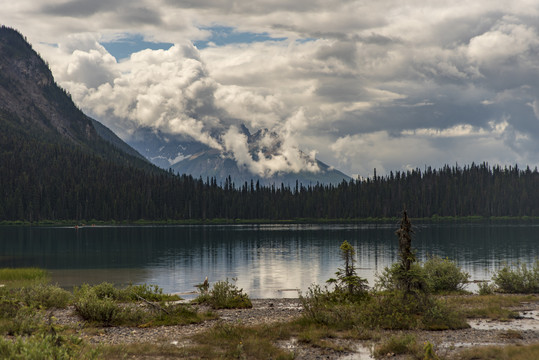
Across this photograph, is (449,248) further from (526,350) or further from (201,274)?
(526,350)

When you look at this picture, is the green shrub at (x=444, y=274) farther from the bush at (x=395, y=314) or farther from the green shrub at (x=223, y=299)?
the green shrub at (x=223, y=299)

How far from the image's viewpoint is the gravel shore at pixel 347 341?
2159 cm

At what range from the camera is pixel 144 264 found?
7750 cm

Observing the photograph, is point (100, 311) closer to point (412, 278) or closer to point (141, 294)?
point (141, 294)

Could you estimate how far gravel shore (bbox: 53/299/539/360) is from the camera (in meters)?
21.6

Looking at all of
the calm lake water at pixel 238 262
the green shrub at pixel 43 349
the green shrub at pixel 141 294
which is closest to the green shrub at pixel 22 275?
the calm lake water at pixel 238 262

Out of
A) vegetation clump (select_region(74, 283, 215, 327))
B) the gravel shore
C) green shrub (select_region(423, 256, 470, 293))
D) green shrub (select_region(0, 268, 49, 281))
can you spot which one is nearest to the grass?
the gravel shore

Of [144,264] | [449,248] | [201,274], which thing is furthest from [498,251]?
[144,264]

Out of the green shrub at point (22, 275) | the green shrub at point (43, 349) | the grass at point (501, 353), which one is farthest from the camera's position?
the green shrub at point (22, 275)

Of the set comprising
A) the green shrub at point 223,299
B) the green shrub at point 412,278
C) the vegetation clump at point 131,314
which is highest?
the green shrub at point 412,278

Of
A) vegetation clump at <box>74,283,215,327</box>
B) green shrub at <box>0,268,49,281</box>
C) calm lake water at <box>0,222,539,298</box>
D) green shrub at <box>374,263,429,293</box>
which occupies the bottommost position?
calm lake water at <box>0,222,539,298</box>

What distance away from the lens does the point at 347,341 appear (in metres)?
23.5

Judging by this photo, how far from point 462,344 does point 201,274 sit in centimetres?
4692

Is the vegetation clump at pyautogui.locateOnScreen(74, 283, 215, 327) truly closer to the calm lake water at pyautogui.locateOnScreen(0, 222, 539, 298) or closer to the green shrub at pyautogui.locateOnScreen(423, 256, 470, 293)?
the calm lake water at pyautogui.locateOnScreen(0, 222, 539, 298)
